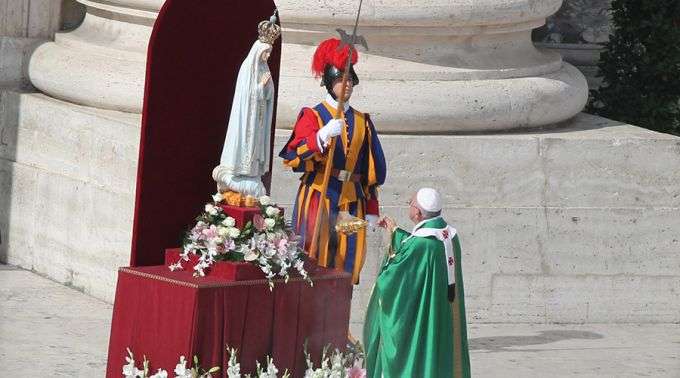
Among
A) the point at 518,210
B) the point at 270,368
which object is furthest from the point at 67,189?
the point at 270,368

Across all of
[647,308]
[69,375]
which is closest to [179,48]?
[69,375]

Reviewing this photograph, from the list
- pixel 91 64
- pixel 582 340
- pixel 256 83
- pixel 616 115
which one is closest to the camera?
pixel 256 83

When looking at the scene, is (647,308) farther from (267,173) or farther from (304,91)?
(267,173)

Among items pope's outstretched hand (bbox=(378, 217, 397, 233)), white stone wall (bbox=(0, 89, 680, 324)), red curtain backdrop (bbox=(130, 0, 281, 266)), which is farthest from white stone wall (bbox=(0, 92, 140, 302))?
pope's outstretched hand (bbox=(378, 217, 397, 233))

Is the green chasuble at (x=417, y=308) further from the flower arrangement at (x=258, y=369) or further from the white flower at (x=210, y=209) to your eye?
the white flower at (x=210, y=209)

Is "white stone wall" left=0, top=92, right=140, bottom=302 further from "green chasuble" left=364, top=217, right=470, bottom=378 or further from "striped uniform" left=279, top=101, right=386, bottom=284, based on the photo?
"green chasuble" left=364, top=217, right=470, bottom=378

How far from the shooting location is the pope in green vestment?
29.0ft

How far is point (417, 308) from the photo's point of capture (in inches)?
350

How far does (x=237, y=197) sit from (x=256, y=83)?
517mm

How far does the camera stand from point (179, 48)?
8945 millimetres

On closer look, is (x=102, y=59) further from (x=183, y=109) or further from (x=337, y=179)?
(x=183, y=109)

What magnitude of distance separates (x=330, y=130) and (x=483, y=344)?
205 cm

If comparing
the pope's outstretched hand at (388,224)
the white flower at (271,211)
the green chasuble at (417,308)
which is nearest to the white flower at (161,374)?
the white flower at (271,211)

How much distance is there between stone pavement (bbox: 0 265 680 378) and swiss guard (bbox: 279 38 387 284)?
0.99m
